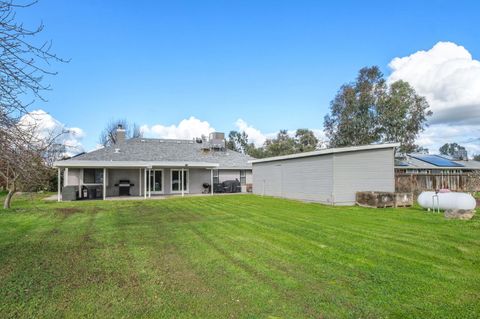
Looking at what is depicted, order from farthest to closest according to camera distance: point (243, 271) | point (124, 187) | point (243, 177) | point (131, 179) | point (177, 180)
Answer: point (243, 177) → point (177, 180) → point (131, 179) → point (124, 187) → point (243, 271)

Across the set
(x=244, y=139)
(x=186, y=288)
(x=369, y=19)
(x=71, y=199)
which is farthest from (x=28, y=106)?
(x=244, y=139)

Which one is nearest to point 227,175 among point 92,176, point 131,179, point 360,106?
point 131,179

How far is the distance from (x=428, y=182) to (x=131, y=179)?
19.9 metres

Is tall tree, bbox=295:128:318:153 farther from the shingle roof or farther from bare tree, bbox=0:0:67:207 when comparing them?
bare tree, bbox=0:0:67:207

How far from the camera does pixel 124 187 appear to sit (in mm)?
22109

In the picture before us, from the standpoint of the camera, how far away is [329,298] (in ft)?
13.0

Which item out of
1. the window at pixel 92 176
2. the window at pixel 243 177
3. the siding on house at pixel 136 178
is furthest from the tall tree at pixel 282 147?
the window at pixel 92 176

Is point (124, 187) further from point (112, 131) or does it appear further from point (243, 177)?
point (112, 131)

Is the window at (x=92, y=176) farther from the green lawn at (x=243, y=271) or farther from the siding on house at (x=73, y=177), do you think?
the green lawn at (x=243, y=271)

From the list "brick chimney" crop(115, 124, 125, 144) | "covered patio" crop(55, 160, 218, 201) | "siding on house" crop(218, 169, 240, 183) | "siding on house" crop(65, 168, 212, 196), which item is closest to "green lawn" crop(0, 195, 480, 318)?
"covered patio" crop(55, 160, 218, 201)

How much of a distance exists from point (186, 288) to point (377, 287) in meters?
2.64

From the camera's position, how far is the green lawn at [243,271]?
370cm

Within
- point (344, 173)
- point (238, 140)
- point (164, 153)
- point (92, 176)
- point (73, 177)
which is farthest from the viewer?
point (238, 140)

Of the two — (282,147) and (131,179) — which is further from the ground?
(282,147)
